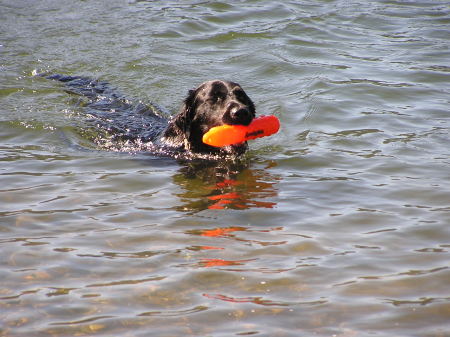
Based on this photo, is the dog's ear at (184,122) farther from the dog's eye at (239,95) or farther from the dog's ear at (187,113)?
the dog's eye at (239,95)

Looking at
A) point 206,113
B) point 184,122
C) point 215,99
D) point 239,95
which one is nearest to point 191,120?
point 184,122

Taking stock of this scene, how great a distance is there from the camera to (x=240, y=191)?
559 centimetres

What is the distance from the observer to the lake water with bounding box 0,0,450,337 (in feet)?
11.5

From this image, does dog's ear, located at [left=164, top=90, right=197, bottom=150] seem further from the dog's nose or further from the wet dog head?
the dog's nose

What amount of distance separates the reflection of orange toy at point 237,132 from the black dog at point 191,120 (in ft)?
0.30

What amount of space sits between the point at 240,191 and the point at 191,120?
1418 millimetres

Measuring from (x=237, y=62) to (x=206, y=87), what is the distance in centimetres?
305

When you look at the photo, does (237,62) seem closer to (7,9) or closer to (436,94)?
(436,94)

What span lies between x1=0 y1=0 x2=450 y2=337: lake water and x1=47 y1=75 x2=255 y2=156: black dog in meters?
0.31

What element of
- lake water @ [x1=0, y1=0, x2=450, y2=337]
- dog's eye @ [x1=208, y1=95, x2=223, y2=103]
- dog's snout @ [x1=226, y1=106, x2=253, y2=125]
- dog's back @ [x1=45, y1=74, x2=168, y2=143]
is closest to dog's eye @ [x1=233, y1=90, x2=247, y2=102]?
dog's eye @ [x1=208, y1=95, x2=223, y2=103]

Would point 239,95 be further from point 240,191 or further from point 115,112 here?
point 115,112

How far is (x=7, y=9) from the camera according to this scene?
37.9ft

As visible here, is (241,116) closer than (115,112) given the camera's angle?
Yes

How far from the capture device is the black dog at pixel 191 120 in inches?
256
